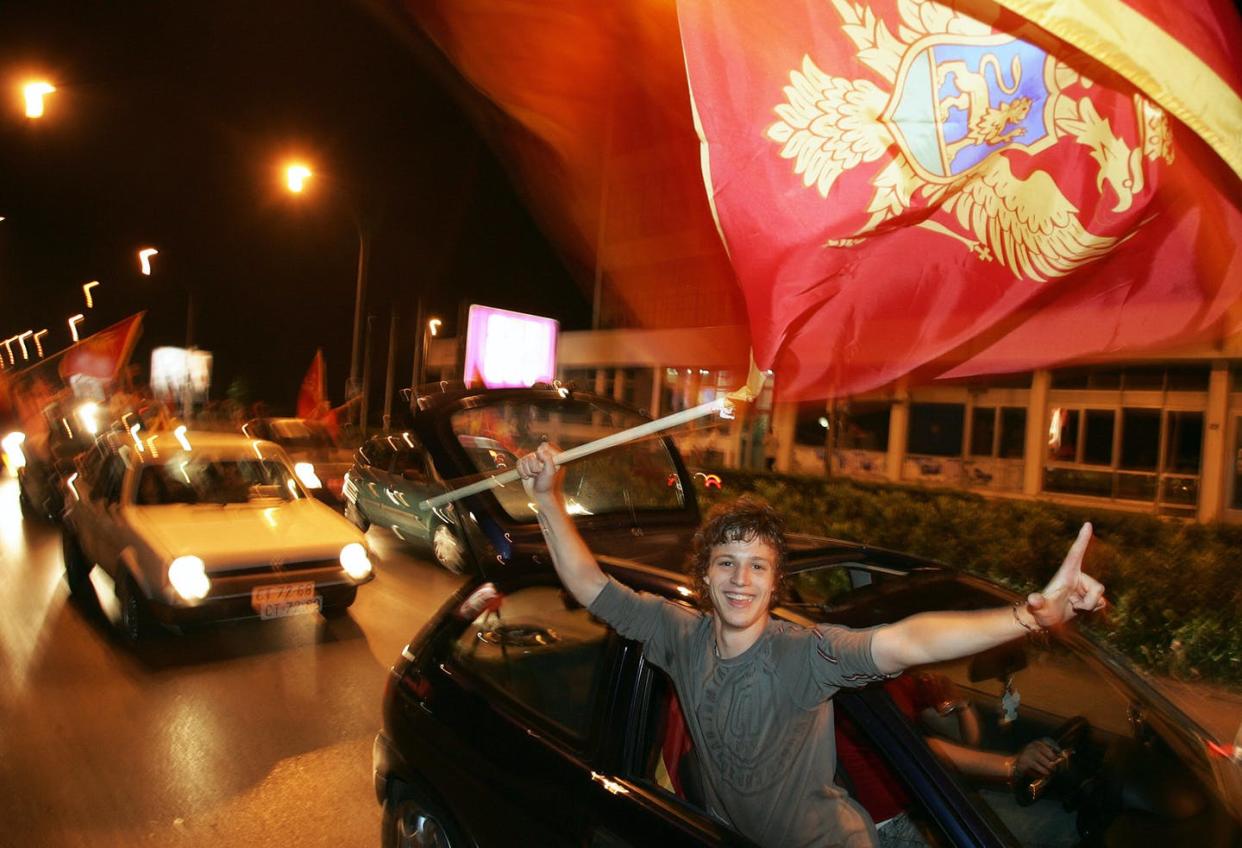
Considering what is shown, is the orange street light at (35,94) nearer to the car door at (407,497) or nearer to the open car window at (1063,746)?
the car door at (407,497)

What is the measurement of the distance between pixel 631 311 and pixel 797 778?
28408 millimetres

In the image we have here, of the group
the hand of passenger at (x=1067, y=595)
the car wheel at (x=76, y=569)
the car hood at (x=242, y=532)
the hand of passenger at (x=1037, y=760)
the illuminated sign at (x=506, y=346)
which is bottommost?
the car wheel at (x=76, y=569)

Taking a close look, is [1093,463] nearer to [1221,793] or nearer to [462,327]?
[1221,793]

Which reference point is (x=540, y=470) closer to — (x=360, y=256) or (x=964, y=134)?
(x=964, y=134)

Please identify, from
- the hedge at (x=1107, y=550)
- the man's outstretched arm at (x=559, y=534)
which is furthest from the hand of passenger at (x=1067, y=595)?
the hedge at (x=1107, y=550)

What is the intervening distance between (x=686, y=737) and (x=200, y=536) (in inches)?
201

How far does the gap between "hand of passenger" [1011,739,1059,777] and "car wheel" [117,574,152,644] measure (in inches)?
229

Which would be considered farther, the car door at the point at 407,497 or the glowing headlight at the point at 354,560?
the car door at the point at 407,497

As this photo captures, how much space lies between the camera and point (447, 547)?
29.0ft

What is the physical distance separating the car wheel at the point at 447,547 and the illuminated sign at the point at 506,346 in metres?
1.64

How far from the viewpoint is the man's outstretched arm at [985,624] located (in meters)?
1.61

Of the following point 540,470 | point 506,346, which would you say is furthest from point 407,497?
point 540,470

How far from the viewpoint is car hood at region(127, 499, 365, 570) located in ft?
20.1

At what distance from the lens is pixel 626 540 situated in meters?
4.59
